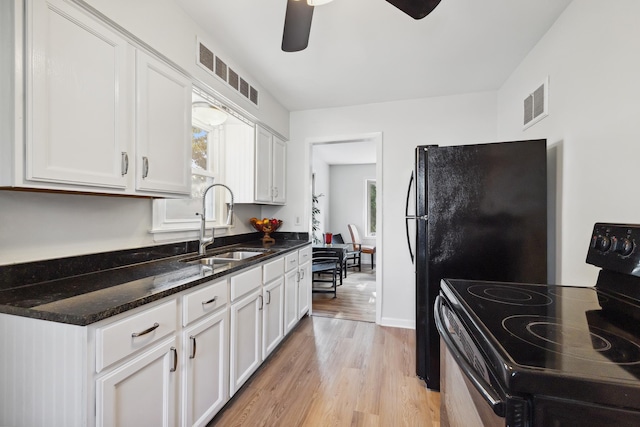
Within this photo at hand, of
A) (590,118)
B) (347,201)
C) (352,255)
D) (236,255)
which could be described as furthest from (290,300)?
(347,201)

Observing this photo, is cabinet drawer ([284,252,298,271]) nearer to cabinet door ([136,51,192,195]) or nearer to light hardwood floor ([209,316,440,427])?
light hardwood floor ([209,316,440,427])

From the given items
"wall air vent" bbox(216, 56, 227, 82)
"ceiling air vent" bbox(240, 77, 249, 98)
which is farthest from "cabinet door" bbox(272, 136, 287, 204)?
"wall air vent" bbox(216, 56, 227, 82)

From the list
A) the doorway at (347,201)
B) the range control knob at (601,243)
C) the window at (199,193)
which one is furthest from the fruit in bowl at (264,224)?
the range control knob at (601,243)

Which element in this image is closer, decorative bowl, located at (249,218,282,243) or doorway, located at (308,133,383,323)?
decorative bowl, located at (249,218,282,243)

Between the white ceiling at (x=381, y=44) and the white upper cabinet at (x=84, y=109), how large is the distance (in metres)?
0.66

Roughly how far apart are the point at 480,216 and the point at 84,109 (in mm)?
2174

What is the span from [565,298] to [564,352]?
550 mm

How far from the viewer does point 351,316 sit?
11.1 feet

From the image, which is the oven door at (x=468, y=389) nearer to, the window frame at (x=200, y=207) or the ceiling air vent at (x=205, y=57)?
the window frame at (x=200, y=207)

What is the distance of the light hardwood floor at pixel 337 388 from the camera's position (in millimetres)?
1700

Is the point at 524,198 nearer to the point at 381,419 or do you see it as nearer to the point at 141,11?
the point at 381,419

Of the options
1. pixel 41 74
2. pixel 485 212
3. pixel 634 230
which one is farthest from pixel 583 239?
pixel 41 74

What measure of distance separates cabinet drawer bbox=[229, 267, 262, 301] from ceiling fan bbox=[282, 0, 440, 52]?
141 centimetres

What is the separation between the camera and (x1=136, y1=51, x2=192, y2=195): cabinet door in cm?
148
